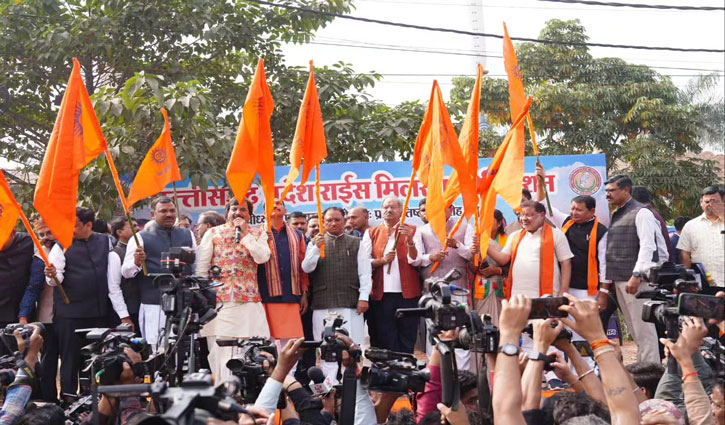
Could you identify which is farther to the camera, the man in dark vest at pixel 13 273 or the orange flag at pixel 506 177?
the man in dark vest at pixel 13 273

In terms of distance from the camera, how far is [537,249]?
7148 millimetres

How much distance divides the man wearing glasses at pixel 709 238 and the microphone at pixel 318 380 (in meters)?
3.55

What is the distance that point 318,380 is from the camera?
4.22 metres

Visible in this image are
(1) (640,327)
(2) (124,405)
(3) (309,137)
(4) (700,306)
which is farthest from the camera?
(3) (309,137)

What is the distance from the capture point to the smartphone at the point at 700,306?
10.7 ft

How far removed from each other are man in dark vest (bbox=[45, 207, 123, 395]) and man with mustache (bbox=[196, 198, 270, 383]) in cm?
88

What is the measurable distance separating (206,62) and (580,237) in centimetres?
641

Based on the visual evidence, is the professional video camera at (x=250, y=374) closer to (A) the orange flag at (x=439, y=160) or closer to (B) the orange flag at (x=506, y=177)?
(A) the orange flag at (x=439, y=160)

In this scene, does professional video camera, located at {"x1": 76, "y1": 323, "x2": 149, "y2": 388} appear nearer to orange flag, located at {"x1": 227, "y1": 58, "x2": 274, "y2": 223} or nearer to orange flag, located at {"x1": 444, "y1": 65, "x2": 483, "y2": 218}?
orange flag, located at {"x1": 227, "y1": 58, "x2": 274, "y2": 223}

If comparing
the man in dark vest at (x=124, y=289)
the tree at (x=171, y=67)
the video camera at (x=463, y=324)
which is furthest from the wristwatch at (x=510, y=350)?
the tree at (x=171, y=67)

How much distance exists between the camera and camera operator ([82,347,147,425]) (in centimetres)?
370

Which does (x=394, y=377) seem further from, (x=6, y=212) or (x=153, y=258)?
(x=6, y=212)

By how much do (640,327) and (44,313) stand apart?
5.08 metres

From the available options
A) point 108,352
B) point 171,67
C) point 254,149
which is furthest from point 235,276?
point 171,67
